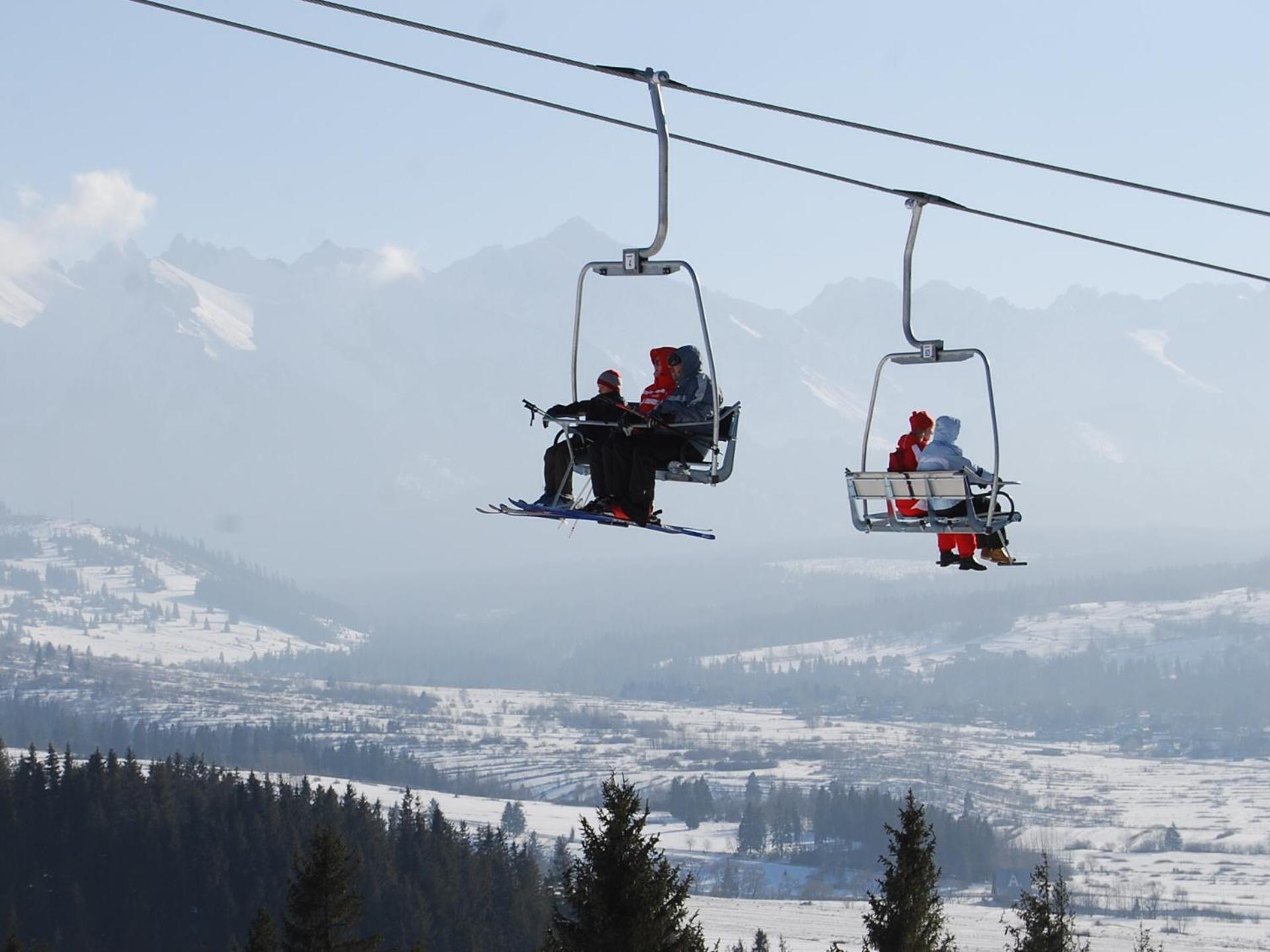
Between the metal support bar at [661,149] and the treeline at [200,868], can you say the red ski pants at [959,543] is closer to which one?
the metal support bar at [661,149]

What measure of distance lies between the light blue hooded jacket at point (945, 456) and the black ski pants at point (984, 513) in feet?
0.11

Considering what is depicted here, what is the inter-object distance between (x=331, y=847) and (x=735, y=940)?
95716mm

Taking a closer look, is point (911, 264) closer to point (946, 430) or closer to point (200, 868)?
point (946, 430)

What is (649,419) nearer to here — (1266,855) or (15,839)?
(15,839)

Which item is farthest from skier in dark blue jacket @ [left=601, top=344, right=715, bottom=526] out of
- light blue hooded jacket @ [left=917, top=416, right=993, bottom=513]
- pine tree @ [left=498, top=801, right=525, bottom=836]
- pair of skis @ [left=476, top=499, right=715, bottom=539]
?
pine tree @ [left=498, top=801, right=525, bottom=836]

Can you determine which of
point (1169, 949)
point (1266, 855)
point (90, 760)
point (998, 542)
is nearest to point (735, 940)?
point (1169, 949)

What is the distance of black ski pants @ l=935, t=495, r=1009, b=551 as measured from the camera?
14.9m

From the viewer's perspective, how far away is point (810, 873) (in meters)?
166

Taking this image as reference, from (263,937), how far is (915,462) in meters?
20.9

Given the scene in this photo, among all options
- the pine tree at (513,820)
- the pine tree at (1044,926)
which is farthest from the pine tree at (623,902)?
the pine tree at (513,820)

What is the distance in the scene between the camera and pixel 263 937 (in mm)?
32156

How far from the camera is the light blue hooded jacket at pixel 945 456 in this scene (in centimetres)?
1484

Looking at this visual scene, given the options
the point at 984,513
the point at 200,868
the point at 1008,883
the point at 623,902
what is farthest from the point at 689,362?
the point at 1008,883

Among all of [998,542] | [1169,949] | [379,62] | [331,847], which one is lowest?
[1169,949]
